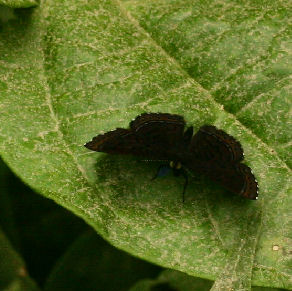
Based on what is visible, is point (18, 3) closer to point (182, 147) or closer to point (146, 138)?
point (146, 138)

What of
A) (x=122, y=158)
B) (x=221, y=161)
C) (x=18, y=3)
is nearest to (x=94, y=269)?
(x=122, y=158)

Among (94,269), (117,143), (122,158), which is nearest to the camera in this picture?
(117,143)

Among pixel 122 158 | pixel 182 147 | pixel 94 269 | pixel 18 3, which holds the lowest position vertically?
pixel 94 269

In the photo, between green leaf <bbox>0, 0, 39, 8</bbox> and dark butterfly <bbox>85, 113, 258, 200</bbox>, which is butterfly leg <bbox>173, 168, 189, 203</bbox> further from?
green leaf <bbox>0, 0, 39, 8</bbox>

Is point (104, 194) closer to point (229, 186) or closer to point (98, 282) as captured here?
point (229, 186)

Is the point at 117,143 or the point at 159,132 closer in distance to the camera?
the point at 117,143

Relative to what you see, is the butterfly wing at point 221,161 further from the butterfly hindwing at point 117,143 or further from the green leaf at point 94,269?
the green leaf at point 94,269

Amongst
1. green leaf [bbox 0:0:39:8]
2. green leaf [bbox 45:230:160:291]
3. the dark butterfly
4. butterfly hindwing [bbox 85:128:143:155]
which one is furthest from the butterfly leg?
green leaf [bbox 0:0:39:8]
